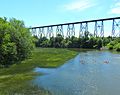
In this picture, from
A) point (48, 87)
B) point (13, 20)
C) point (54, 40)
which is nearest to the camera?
point (48, 87)

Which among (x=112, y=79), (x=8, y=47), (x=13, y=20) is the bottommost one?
(x=112, y=79)

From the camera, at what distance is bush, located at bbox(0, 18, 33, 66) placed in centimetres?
5012

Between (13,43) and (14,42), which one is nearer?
(13,43)

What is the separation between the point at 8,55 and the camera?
51.5 m

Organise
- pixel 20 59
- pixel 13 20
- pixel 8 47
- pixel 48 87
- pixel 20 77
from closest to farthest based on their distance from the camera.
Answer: pixel 48 87 < pixel 20 77 < pixel 8 47 < pixel 20 59 < pixel 13 20

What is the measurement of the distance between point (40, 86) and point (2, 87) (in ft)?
13.1

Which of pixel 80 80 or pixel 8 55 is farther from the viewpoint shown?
pixel 8 55

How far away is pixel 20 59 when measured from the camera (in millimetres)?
59156

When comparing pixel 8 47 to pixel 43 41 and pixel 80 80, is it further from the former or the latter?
pixel 43 41

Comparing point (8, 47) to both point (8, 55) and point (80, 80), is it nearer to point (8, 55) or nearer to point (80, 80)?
point (8, 55)

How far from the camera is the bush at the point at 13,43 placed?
50.1 meters

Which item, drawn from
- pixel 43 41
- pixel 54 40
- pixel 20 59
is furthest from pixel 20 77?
pixel 43 41

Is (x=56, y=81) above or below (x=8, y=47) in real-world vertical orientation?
below

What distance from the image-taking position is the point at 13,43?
51.9 meters
